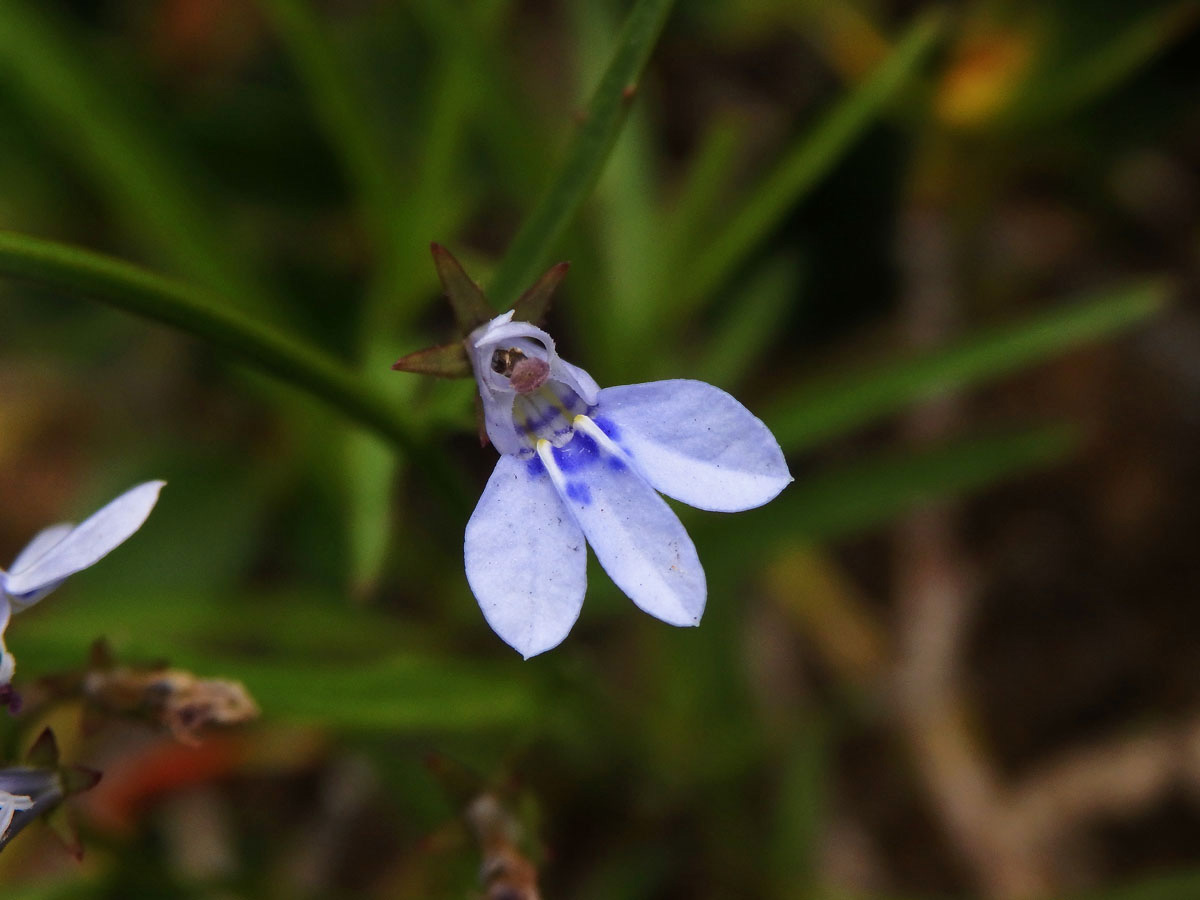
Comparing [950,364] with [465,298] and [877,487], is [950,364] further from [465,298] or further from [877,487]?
[465,298]

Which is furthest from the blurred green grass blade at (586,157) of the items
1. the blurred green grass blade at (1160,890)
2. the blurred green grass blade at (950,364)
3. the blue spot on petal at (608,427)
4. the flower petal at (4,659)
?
the blurred green grass blade at (1160,890)

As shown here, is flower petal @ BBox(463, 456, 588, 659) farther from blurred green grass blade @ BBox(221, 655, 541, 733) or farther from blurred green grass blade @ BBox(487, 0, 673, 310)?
blurred green grass blade @ BBox(221, 655, 541, 733)

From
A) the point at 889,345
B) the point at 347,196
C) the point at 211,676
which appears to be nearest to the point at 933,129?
the point at 889,345

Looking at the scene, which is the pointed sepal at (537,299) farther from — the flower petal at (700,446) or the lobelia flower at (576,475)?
the flower petal at (700,446)

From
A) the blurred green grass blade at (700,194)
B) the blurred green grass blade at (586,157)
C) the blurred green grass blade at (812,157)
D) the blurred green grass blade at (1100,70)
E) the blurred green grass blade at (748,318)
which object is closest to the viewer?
the blurred green grass blade at (586,157)

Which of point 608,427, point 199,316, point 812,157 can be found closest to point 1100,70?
point 812,157

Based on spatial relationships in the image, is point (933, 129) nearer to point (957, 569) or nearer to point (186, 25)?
point (957, 569)
